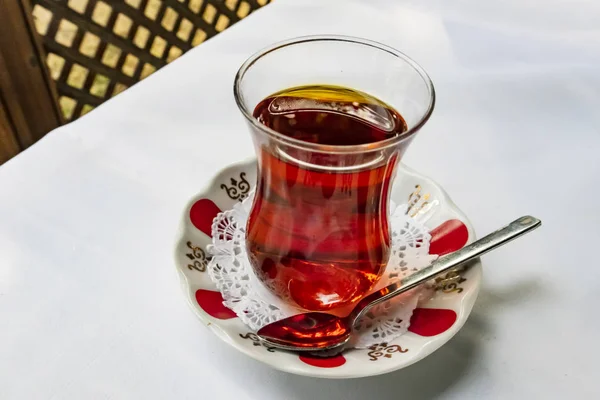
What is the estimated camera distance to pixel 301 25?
0.78 m

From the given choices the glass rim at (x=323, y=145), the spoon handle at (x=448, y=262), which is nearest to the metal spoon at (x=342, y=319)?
the spoon handle at (x=448, y=262)

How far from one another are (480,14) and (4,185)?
0.67 m

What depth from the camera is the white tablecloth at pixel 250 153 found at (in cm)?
41

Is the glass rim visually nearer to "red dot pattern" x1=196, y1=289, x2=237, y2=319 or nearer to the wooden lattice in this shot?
"red dot pattern" x1=196, y1=289, x2=237, y2=319

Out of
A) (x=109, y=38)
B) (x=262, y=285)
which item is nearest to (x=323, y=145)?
(x=262, y=285)

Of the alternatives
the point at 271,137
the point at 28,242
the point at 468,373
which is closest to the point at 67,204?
the point at 28,242

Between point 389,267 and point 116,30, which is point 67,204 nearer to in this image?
point 389,267

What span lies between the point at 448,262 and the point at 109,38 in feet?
3.43

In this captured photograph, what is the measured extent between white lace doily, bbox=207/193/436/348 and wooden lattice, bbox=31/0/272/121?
834mm

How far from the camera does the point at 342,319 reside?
0.41 meters

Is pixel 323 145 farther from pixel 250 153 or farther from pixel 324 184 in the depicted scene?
pixel 250 153

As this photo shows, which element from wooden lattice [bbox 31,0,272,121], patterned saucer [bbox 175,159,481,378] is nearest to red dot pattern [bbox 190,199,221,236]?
patterned saucer [bbox 175,159,481,378]

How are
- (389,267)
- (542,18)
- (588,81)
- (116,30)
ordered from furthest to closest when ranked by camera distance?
(116,30)
(542,18)
(588,81)
(389,267)

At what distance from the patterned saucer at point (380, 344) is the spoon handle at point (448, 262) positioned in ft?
0.07
